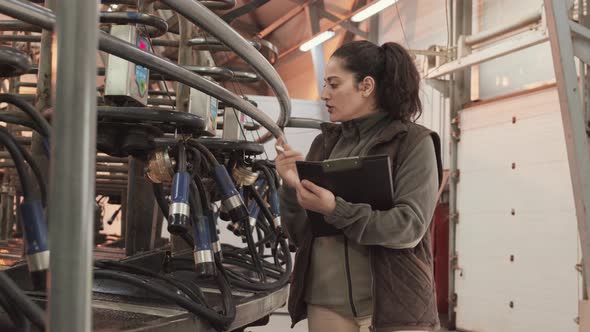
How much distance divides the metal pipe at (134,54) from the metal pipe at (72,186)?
0.37 meters

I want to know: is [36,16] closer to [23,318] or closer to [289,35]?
[23,318]

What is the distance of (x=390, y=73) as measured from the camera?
1.53 meters

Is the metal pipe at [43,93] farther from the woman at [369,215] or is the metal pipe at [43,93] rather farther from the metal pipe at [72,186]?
the metal pipe at [72,186]

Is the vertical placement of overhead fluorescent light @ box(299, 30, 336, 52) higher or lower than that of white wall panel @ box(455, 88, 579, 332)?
higher

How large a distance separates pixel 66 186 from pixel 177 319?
2.84 feet

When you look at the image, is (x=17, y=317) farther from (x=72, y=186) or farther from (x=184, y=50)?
(x=184, y=50)

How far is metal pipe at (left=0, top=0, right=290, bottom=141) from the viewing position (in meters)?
0.92

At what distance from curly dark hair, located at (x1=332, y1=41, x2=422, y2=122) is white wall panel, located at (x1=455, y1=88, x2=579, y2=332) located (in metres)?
3.74

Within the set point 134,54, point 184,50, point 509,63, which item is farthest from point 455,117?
point 134,54

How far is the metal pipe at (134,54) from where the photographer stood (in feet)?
3.02

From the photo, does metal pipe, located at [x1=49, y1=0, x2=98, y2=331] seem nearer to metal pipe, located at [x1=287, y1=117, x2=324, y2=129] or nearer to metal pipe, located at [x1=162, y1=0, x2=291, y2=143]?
metal pipe, located at [x1=162, y1=0, x2=291, y2=143]

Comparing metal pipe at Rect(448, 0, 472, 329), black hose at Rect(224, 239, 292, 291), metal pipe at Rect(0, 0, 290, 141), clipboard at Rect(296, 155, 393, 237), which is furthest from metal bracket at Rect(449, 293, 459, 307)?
clipboard at Rect(296, 155, 393, 237)

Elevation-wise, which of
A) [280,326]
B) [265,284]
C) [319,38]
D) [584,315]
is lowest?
[280,326]

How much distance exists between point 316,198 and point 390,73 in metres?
0.38
